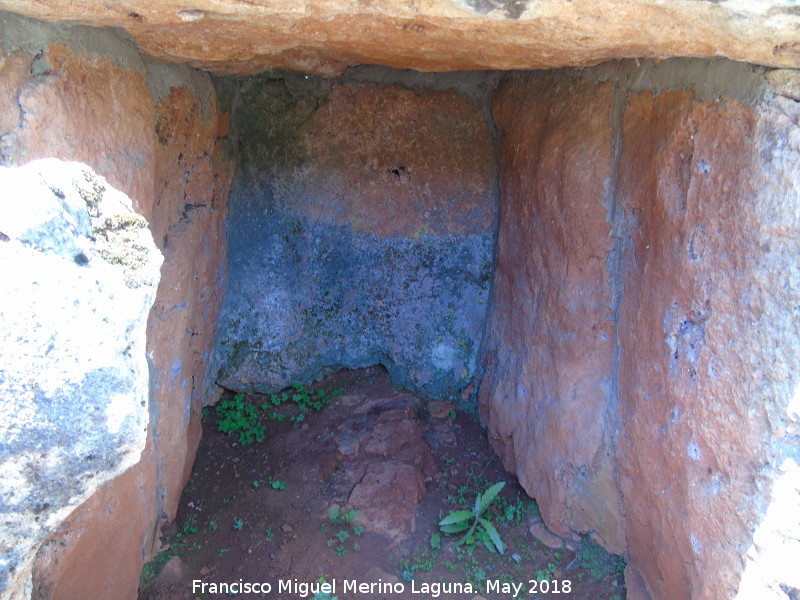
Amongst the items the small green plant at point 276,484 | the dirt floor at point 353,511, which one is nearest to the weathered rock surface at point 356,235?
the dirt floor at point 353,511

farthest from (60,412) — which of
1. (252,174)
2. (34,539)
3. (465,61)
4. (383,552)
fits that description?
(252,174)

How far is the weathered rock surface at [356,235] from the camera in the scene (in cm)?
306

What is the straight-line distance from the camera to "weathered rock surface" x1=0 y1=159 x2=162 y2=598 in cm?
87

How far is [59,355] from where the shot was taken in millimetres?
885

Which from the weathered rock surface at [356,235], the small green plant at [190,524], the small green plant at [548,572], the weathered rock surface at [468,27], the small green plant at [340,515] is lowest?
the small green plant at [190,524]

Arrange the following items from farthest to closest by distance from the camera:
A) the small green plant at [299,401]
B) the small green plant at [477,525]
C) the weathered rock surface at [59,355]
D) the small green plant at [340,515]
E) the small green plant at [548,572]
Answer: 1. the small green plant at [299,401]
2. the small green plant at [340,515]
3. the small green plant at [477,525]
4. the small green plant at [548,572]
5. the weathered rock surface at [59,355]

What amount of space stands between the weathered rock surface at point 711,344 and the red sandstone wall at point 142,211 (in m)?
1.47

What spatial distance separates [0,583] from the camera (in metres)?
0.96

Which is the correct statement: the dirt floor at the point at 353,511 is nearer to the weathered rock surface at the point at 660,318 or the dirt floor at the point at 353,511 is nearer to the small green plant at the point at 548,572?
the small green plant at the point at 548,572

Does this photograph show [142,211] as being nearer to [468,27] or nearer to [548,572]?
[468,27]

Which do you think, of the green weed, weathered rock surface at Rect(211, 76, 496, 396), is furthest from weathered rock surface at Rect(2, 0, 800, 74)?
the green weed

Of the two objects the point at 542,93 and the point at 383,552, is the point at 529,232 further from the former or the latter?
the point at 383,552

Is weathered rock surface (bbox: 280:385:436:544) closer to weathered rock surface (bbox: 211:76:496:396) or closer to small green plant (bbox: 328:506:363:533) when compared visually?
small green plant (bbox: 328:506:363:533)

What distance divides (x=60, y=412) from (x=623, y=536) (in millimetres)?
1934
